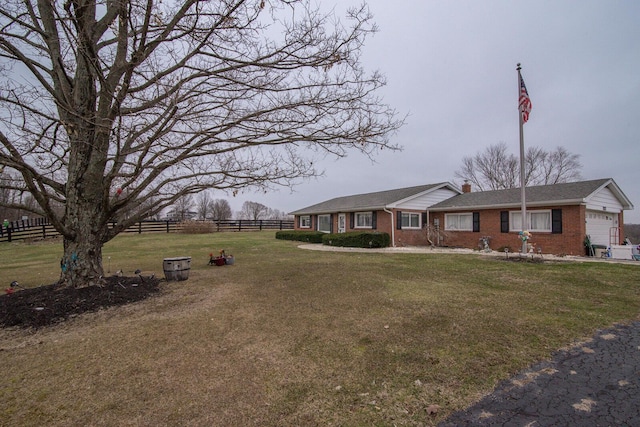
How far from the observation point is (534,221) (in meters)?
14.7

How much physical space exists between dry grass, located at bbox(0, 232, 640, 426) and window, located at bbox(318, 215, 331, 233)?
16692 mm

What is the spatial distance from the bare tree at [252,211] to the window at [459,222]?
1837 inches

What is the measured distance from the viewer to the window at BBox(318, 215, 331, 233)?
23.6 meters

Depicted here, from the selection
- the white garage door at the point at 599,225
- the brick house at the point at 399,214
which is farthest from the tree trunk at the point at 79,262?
the white garage door at the point at 599,225

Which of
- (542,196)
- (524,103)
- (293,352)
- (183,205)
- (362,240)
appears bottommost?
(293,352)

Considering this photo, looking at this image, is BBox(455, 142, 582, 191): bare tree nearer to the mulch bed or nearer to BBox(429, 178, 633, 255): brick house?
BBox(429, 178, 633, 255): brick house

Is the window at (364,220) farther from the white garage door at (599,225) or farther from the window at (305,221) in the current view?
the white garage door at (599,225)

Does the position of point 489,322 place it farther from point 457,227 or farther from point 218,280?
point 457,227

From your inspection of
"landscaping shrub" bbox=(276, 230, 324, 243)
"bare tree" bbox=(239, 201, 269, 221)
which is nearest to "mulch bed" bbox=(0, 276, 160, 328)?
"landscaping shrub" bbox=(276, 230, 324, 243)

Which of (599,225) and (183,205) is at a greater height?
(183,205)

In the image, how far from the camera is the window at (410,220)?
18.5m

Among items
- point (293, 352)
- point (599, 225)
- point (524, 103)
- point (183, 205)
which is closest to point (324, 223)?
point (183, 205)

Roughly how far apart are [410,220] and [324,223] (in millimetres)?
7671

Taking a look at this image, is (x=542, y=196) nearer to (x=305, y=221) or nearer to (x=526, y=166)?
(x=305, y=221)
